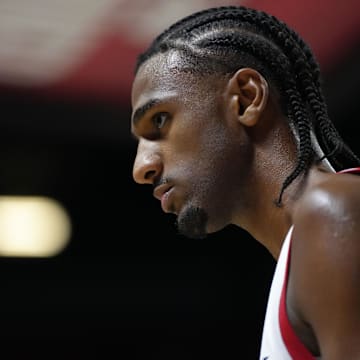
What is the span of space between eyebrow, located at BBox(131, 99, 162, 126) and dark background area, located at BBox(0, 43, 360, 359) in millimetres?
3100

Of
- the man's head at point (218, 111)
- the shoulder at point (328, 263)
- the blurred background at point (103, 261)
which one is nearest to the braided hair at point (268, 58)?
the man's head at point (218, 111)

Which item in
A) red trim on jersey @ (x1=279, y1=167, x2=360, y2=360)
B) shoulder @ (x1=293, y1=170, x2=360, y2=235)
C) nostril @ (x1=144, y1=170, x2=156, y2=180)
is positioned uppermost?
nostril @ (x1=144, y1=170, x2=156, y2=180)

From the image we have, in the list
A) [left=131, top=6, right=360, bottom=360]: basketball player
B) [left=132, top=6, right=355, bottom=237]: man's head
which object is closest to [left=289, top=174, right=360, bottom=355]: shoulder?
[left=131, top=6, right=360, bottom=360]: basketball player

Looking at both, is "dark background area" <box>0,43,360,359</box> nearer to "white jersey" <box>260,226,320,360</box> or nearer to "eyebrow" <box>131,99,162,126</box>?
"eyebrow" <box>131,99,162,126</box>

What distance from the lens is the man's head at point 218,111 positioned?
1.52 m

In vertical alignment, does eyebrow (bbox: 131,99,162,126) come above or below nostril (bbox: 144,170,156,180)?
above

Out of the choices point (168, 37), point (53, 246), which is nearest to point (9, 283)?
point (53, 246)

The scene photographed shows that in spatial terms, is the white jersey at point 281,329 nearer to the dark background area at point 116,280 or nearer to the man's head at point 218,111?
the man's head at point 218,111

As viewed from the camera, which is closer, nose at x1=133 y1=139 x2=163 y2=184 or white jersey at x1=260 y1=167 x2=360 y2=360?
white jersey at x1=260 y1=167 x2=360 y2=360

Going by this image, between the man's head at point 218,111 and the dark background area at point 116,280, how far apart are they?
3118mm

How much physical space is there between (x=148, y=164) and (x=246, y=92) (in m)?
0.21

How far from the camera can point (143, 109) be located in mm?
1585

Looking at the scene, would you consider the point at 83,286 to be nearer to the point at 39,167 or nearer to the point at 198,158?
the point at 39,167

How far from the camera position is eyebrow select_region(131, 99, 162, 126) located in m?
1.57
